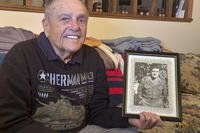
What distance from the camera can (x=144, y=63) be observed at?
1.34m

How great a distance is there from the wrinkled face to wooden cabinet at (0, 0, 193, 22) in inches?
42.1

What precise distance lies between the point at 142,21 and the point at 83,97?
61.8 inches

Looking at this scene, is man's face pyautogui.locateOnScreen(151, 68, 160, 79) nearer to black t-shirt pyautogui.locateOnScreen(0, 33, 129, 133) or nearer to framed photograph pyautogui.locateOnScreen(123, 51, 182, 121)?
framed photograph pyautogui.locateOnScreen(123, 51, 182, 121)

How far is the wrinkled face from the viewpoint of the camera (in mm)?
1352

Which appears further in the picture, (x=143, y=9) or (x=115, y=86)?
(x=143, y=9)

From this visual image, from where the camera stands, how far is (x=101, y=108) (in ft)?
4.81

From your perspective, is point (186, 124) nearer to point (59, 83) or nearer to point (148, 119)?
point (148, 119)

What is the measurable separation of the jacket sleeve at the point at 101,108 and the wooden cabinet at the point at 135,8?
1.13 metres

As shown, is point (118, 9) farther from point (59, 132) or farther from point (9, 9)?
point (59, 132)

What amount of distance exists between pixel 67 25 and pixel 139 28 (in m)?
1.54

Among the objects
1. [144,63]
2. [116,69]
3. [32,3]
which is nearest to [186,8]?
[116,69]

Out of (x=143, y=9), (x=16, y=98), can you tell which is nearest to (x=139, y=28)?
(x=143, y=9)

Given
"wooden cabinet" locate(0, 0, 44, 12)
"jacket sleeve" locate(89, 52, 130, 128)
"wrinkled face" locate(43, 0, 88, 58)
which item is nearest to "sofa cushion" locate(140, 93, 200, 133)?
"jacket sleeve" locate(89, 52, 130, 128)

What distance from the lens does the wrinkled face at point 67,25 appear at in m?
1.35
